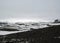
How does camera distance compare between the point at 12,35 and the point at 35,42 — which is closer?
the point at 12,35

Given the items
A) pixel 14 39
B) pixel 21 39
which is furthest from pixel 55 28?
pixel 14 39

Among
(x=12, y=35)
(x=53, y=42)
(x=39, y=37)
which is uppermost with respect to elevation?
(x=12, y=35)

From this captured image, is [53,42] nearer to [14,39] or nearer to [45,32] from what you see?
[45,32]

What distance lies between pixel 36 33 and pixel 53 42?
638 millimetres

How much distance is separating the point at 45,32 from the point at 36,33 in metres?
0.29

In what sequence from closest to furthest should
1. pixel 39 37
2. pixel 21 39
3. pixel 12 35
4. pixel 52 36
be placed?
1. pixel 12 35
2. pixel 21 39
3. pixel 39 37
4. pixel 52 36

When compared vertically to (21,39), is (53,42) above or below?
below

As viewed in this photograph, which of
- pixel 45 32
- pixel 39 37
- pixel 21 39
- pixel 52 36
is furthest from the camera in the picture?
pixel 52 36

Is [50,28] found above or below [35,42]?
above

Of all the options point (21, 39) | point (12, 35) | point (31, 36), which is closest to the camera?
point (12, 35)

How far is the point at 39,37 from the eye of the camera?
2344mm

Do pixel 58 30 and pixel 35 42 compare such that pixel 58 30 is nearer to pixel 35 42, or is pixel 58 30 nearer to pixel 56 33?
pixel 56 33

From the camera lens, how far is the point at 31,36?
2.16 m

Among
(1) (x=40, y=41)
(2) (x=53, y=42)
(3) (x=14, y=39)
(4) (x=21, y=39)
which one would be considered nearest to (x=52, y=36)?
(2) (x=53, y=42)
